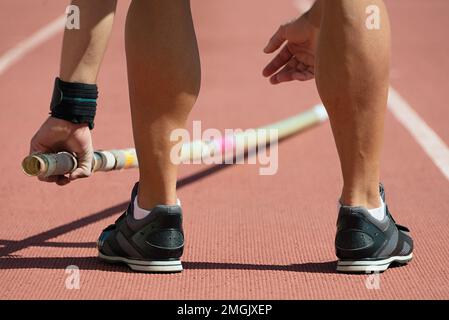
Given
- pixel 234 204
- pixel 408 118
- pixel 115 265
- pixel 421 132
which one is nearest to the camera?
pixel 115 265

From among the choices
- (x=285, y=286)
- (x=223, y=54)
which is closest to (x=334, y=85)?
(x=285, y=286)

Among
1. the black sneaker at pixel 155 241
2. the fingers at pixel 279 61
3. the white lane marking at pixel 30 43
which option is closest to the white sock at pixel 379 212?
the black sneaker at pixel 155 241

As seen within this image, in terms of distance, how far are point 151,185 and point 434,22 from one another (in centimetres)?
878

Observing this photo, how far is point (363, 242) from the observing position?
11.2ft

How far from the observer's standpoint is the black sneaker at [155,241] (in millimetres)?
3451

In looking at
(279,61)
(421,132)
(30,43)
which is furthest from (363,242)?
(30,43)

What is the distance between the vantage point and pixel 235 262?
12.1 ft

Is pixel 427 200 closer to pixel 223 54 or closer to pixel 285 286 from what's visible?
pixel 285 286

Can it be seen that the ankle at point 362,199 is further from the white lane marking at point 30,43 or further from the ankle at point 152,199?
the white lane marking at point 30,43

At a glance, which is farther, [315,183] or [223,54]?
[223,54]

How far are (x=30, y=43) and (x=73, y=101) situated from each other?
245 inches

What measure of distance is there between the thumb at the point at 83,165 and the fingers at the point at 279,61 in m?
1.03

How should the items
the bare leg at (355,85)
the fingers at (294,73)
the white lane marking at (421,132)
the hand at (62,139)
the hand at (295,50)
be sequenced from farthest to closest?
1. the white lane marking at (421,132)
2. the fingers at (294,73)
3. the hand at (295,50)
4. the hand at (62,139)
5. the bare leg at (355,85)

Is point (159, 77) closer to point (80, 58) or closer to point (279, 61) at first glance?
point (80, 58)
